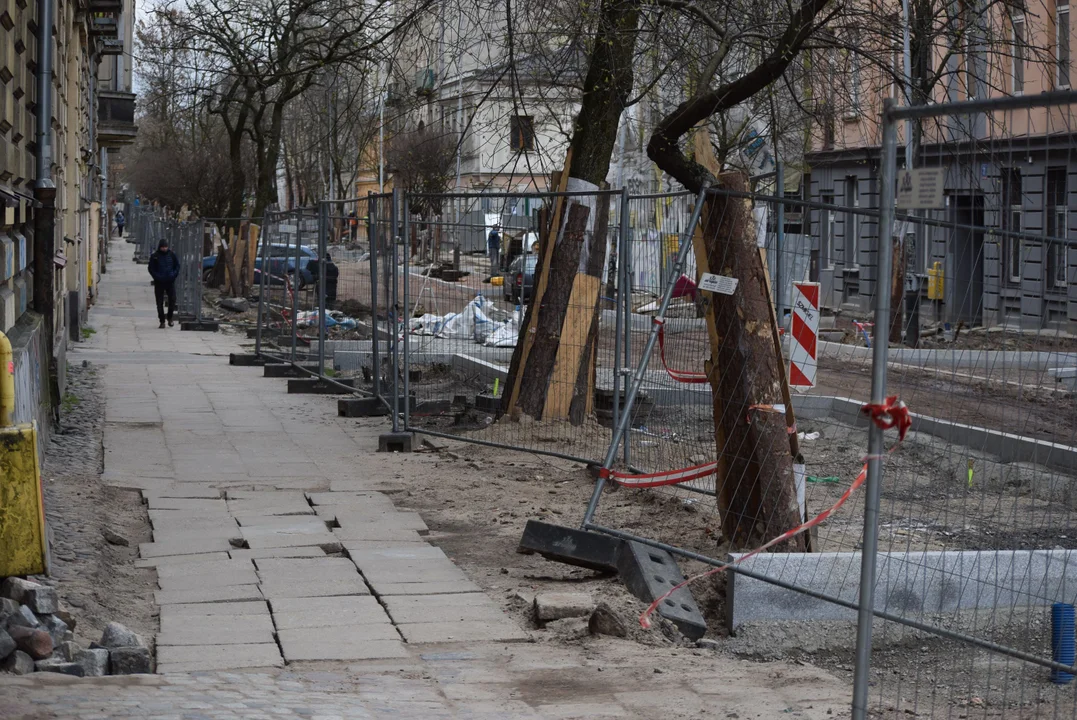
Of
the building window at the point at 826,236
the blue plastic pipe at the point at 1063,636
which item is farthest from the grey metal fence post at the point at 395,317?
the blue plastic pipe at the point at 1063,636

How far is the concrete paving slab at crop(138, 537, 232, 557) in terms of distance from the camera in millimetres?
7188

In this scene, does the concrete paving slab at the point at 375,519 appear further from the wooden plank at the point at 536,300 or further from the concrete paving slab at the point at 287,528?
the wooden plank at the point at 536,300

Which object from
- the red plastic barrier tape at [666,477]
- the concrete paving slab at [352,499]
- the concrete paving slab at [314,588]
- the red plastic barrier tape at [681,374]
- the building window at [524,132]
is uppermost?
the building window at [524,132]

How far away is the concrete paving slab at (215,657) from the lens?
5.14 meters

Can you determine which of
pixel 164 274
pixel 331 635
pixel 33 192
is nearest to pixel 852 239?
pixel 331 635

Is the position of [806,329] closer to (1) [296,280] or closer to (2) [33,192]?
(2) [33,192]

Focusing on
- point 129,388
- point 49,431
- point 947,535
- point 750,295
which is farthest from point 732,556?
point 129,388

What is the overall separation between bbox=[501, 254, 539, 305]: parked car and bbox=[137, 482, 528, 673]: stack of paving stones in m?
3.16

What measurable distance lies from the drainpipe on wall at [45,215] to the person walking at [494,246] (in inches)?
147

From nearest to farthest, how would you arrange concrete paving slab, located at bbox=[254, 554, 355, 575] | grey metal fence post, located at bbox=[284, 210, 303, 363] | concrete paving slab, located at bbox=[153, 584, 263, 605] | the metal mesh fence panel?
concrete paving slab, located at bbox=[153, 584, 263, 605] → concrete paving slab, located at bbox=[254, 554, 355, 575] → the metal mesh fence panel → grey metal fence post, located at bbox=[284, 210, 303, 363]

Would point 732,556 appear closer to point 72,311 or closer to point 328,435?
point 328,435

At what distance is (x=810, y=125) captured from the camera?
41.8 feet

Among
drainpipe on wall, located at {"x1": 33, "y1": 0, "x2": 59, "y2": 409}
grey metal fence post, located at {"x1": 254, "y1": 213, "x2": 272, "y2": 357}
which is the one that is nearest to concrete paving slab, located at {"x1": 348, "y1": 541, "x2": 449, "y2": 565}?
drainpipe on wall, located at {"x1": 33, "y1": 0, "x2": 59, "y2": 409}

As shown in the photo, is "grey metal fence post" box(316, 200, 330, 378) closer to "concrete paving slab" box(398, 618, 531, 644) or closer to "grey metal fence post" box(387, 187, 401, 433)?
"grey metal fence post" box(387, 187, 401, 433)
